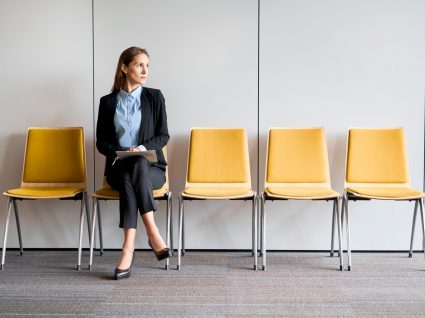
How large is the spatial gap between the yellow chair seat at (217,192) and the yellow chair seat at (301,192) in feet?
0.55

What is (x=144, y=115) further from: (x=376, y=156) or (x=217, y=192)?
(x=376, y=156)

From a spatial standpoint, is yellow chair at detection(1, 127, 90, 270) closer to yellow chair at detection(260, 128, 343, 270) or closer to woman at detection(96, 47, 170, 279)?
woman at detection(96, 47, 170, 279)

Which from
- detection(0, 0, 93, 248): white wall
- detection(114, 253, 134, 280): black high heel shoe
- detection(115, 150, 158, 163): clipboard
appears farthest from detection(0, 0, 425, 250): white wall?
detection(114, 253, 134, 280): black high heel shoe

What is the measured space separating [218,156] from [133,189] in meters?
0.81

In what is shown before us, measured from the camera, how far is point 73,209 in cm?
381

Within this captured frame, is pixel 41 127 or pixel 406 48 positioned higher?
pixel 406 48

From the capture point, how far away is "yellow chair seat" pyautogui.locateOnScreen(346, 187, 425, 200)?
10.3 feet

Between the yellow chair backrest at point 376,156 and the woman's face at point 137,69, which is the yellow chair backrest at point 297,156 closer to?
the yellow chair backrest at point 376,156

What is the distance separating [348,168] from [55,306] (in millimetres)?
2197

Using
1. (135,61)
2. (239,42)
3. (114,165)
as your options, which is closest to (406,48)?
(239,42)

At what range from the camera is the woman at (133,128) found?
300cm

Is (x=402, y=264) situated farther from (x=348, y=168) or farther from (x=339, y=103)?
(x=339, y=103)

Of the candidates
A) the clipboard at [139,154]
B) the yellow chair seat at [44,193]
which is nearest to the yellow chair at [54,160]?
the yellow chair seat at [44,193]

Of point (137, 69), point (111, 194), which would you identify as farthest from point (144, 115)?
point (111, 194)
